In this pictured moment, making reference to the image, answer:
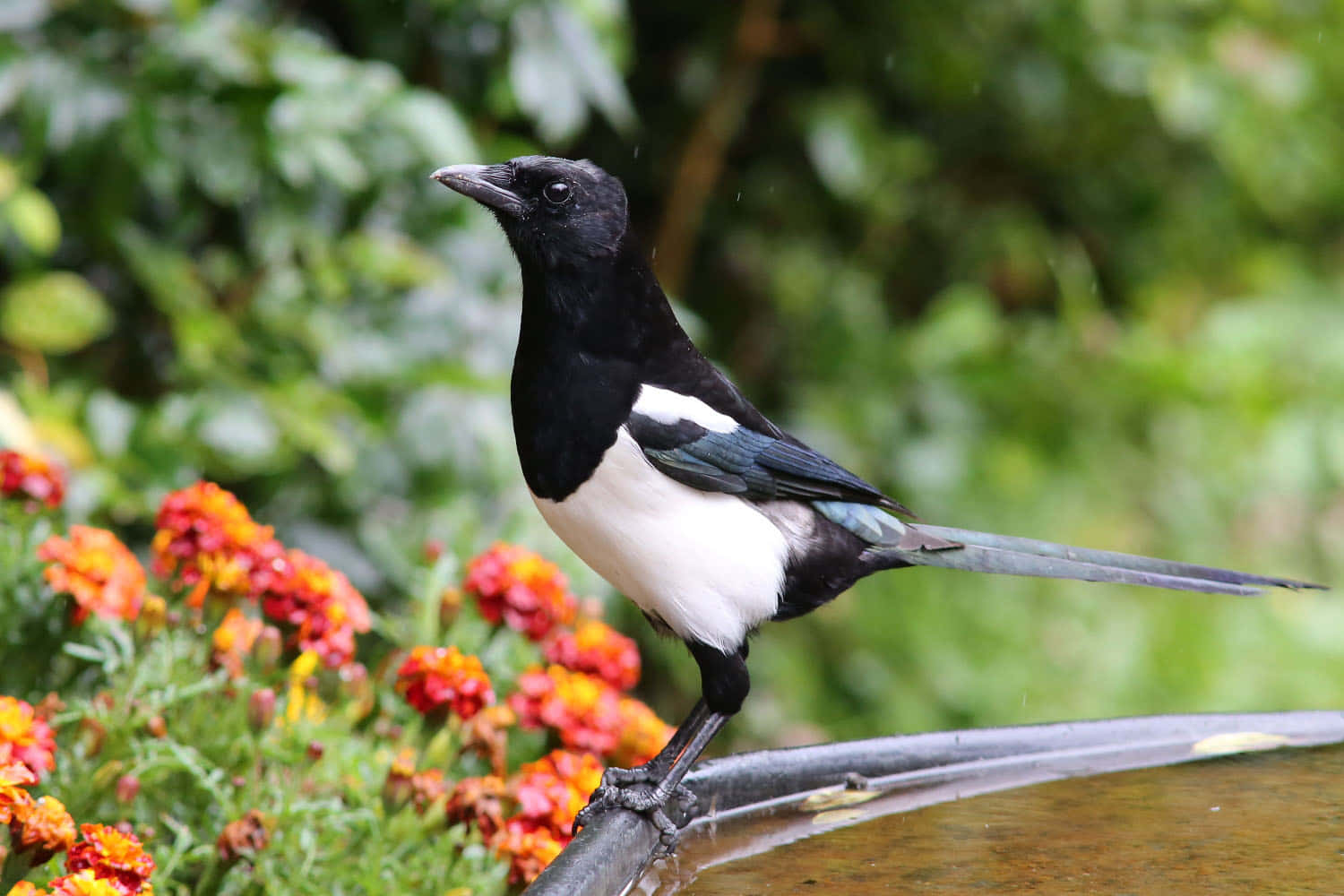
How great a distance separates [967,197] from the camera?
4254 millimetres

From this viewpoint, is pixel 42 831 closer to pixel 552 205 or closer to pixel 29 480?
pixel 29 480

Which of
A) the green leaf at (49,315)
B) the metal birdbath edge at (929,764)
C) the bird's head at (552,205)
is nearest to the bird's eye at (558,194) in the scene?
the bird's head at (552,205)

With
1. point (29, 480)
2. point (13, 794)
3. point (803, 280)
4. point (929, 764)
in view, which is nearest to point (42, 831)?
point (13, 794)

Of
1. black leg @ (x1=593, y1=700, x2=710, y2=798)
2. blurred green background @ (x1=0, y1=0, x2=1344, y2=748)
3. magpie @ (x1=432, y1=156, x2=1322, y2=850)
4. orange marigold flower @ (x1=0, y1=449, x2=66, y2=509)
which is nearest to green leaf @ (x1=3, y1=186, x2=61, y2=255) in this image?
blurred green background @ (x1=0, y1=0, x2=1344, y2=748)

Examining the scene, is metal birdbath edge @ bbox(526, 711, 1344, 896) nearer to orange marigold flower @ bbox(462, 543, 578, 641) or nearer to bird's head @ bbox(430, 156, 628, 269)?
orange marigold flower @ bbox(462, 543, 578, 641)

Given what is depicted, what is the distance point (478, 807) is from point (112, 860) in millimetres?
408

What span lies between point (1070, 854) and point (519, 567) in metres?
0.76

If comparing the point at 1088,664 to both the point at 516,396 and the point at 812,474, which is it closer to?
the point at 812,474

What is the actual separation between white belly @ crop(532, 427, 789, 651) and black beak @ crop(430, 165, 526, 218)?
0.33 metres

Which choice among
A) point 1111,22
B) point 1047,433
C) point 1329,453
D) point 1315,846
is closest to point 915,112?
point 1111,22

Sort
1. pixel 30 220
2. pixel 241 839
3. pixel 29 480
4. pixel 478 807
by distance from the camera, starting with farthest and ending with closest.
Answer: pixel 30 220 < pixel 29 480 < pixel 478 807 < pixel 241 839

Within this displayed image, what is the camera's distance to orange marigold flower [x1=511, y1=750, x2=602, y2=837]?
5.27 feet

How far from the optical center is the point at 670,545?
1.68m

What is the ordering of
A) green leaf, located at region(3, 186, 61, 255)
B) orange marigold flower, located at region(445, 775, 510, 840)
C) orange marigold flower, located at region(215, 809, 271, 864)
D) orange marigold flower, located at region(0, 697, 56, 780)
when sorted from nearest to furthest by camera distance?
orange marigold flower, located at region(0, 697, 56, 780)
orange marigold flower, located at region(215, 809, 271, 864)
orange marigold flower, located at region(445, 775, 510, 840)
green leaf, located at region(3, 186, 61, 255)
